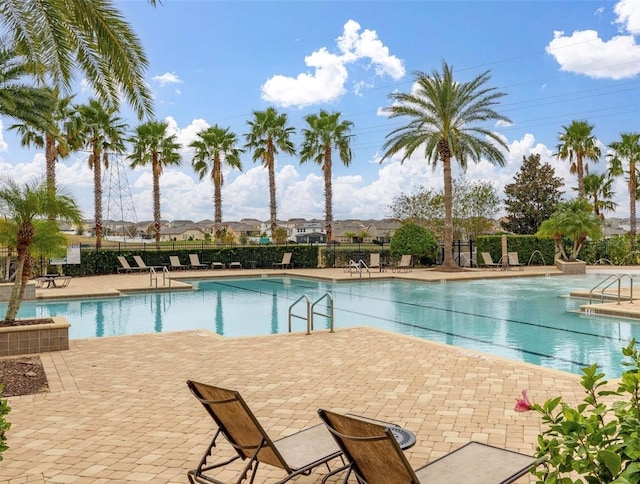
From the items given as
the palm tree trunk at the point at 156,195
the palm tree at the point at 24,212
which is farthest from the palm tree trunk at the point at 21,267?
the palm tree trunk at the point at 156,195

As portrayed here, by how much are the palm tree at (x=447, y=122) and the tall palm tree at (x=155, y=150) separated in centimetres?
1185

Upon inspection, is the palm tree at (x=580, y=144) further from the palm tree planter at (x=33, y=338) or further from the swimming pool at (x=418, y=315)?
the palm tree planter at (x=33, y=338)

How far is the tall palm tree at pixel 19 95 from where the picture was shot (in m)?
16.1

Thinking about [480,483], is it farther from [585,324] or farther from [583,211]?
[583,211]

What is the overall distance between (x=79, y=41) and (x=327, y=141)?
24.9 meters

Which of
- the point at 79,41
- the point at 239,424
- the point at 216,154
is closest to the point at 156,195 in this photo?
the point at 216,154

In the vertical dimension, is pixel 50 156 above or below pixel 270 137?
below

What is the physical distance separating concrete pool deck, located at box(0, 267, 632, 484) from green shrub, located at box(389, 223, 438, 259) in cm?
1812

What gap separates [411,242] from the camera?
90.0 ft

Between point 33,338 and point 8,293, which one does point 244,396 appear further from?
point 8,293

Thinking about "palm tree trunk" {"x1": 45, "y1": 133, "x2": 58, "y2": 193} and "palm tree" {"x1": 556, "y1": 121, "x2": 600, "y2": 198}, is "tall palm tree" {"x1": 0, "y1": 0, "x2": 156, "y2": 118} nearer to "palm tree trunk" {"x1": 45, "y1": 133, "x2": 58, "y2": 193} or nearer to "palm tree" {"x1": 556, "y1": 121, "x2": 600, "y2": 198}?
"palm tree trunk" {"x1": 45, "y1": 133, "x2": 58, "y2": 193}

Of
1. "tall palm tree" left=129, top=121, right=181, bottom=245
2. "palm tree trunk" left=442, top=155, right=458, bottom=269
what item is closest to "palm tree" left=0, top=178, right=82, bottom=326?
"palm tree trunk" left=442, top=155, right=458, bottom=269

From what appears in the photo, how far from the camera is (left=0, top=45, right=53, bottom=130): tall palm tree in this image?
16109mm

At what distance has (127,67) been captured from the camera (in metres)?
7.74
